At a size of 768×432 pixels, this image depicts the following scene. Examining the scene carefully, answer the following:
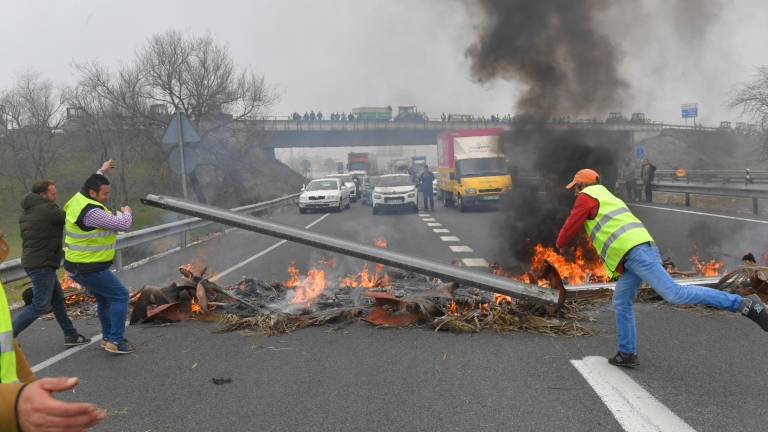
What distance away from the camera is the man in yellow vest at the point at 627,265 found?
4.54m

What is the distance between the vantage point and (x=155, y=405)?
4102mm

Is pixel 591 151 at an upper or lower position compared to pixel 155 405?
upper

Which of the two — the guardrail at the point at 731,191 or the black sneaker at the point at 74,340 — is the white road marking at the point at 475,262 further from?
the guardrail at the point at 731,191

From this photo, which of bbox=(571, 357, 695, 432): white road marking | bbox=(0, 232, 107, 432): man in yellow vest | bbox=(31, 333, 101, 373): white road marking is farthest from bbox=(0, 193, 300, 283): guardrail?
bbox=(571, 357, 695, 432): white road marking

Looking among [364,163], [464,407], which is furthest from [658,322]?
[364,163]

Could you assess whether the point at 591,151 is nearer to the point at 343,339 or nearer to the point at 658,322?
the point at 658,322

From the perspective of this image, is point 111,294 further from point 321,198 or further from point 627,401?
point 321,198

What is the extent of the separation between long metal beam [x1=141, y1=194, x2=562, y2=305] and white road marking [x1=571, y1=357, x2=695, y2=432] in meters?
0.99

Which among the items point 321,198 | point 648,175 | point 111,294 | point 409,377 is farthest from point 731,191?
point 111,294

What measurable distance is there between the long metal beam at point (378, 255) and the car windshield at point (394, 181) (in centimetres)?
1929

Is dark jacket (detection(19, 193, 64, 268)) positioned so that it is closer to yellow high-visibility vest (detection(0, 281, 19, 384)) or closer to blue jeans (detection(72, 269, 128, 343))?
blue jeans (detection(72, 269, 128, 343))

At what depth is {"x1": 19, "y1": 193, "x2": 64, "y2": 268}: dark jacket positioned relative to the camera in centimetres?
561

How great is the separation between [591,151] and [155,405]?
39.1 ft

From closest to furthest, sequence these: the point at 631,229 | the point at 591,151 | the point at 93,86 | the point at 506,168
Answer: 1. the point at 631,229
2. the point at 591,151
3. the point at 506,168
4. the point at 93,86
